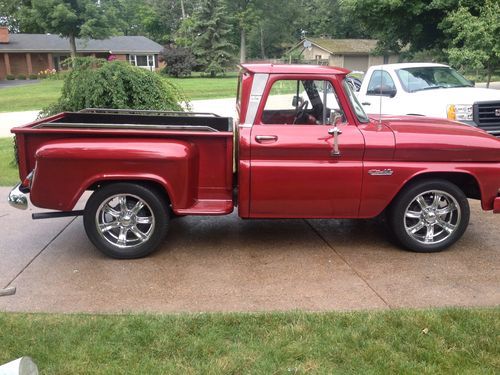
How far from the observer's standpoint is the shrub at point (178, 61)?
51562 millimetres

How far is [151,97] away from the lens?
8.77 meters

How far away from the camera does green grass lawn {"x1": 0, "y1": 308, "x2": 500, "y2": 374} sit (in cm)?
334

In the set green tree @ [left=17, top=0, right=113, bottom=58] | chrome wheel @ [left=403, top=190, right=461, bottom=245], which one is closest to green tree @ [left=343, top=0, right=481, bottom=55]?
chrome wheel @ [left=403, top=190, right=461, bottom=245]

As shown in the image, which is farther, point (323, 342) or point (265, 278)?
point (265, 278)

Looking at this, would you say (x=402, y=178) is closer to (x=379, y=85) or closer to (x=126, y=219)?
(x=126, y=219)

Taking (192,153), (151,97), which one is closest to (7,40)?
(151,97)

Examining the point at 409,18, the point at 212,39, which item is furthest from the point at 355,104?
the point at 212,39

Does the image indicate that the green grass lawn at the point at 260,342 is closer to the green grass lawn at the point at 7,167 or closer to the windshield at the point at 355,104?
the windshield at the point at 355,104

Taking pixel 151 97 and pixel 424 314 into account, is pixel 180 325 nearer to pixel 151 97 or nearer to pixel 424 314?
pixel 424 314

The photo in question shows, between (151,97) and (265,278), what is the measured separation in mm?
4992

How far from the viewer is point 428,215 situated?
527cm

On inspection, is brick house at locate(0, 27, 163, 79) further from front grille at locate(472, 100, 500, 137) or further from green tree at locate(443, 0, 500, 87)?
front grille at locate(472, 100, 500, 137)

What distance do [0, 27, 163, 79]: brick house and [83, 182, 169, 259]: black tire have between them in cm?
5309

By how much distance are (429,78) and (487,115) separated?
1838 millimetres
